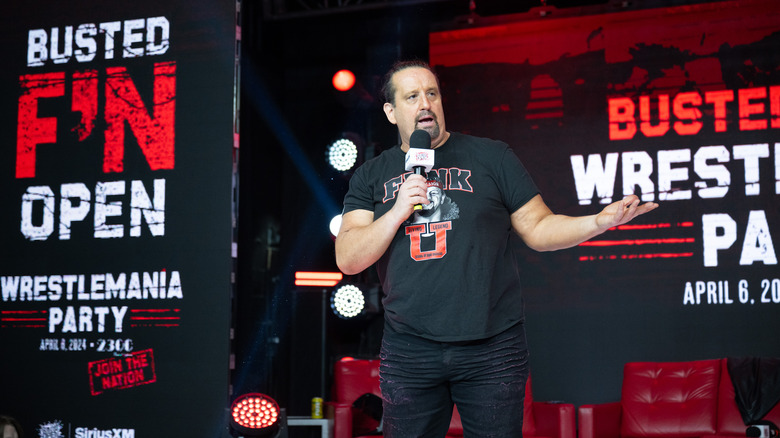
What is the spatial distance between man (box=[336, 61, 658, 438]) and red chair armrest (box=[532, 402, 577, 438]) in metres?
2.52

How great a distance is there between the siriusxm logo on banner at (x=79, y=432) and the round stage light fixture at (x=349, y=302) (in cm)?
147

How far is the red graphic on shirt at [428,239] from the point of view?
194 centimetres

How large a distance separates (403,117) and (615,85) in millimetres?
3525

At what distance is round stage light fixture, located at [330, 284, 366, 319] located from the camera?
16.5 ft

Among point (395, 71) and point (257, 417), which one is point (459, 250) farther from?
point (257, 417)

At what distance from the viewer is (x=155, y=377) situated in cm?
415

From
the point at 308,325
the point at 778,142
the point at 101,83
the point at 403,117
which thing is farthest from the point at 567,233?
the point at 308,325

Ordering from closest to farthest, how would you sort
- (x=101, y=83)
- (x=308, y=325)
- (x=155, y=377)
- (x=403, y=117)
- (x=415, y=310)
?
(x=415, y=310), (x=403, y=117), (x=155, y=377), (x=101, y=83), (x=308, y=325)

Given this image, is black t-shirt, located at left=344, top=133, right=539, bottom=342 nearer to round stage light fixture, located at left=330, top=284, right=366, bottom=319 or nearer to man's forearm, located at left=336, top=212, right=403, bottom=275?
man's forearm, located at left=336, top=212, right=403, bottom=275

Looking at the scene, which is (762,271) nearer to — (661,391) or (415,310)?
(661,391)

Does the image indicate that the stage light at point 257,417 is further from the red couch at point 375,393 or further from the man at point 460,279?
the man at point 460,279

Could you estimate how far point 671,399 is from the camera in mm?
4594

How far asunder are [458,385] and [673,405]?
3.12 meters

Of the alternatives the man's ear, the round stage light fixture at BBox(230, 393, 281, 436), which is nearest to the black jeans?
the man's ear
